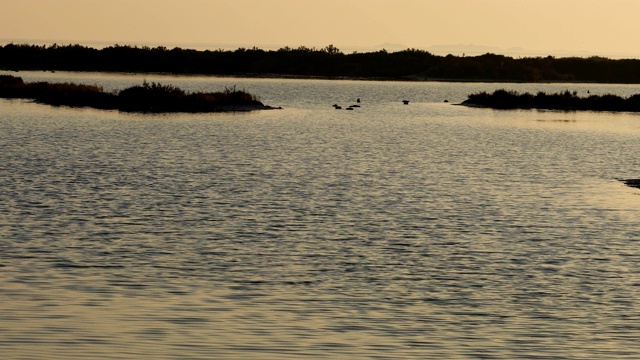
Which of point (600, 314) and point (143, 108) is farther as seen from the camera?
point (143, 108)

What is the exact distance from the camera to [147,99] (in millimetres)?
97938

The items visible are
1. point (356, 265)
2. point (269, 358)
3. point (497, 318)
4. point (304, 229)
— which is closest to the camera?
point (269, 358)

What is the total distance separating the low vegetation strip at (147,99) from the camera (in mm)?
97500

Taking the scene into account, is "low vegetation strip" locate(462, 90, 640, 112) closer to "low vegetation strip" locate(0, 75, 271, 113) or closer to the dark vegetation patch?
"low vegetation strip" locate(0, 75, 271, 113)

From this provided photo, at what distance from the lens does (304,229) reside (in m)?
29.8

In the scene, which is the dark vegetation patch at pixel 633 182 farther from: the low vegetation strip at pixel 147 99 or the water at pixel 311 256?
the low vegetation strip at pixel 147 99

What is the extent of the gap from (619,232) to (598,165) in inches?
1051

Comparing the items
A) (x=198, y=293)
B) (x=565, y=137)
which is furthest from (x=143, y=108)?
(x=198, y=293)

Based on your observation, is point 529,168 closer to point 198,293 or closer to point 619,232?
point 619,232

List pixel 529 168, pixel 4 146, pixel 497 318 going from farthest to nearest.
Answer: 1. pixel 4 146
2. pixel 529 168
3. pixel 497 318

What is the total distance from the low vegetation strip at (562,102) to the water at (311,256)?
216 feet

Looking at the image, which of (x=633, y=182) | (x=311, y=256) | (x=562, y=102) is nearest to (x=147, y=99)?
(x=562, y=102)

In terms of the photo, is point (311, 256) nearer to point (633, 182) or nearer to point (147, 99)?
point (633, 182)

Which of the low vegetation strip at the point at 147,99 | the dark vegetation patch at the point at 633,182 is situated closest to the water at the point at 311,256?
the dark vegetation patch at the point at 633,182
